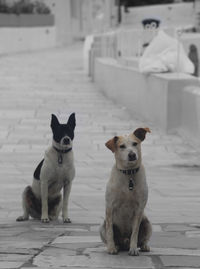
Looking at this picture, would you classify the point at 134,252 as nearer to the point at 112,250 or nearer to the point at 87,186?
the point at 112,250

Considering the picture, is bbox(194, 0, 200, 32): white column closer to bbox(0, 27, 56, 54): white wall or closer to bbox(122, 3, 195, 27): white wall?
bbox(122, 3, 195, 27): white wall

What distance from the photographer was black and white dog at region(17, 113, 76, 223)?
733cm

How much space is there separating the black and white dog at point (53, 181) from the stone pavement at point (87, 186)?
0.13 meters

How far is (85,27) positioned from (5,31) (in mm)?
27679

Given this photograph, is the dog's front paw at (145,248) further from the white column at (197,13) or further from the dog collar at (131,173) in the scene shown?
the white column at (197,13)

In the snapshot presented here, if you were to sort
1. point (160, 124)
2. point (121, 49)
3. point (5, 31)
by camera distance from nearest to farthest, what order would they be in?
point (160, 124), point (121, 49), point (5, 31)

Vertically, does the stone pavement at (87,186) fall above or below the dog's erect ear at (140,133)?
below

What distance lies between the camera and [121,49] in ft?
80.7

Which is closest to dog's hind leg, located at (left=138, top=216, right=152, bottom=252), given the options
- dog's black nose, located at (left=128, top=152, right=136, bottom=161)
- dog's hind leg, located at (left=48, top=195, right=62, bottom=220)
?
dog's black nose, located at (left=128, top=152, right=136, bottom=161)

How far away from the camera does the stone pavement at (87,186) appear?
5805mm

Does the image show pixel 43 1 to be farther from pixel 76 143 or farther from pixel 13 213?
pixel 13 213

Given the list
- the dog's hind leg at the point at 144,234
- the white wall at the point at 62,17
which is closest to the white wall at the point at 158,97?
the dog's hind leg at the point at 144,234

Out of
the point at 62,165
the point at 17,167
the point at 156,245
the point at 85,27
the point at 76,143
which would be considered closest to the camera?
the point at 156,245

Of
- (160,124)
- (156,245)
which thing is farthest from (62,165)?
(160,124)
